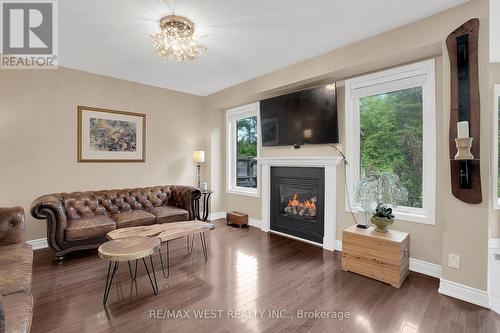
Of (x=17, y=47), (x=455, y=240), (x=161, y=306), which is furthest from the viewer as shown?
(x=17, y=47)

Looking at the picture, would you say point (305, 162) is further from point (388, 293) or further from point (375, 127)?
point (388, 293)

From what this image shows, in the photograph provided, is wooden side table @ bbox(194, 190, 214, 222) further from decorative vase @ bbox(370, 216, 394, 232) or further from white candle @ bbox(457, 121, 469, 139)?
white candle @ bbox(457, 121, 469, 139)

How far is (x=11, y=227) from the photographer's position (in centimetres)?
241

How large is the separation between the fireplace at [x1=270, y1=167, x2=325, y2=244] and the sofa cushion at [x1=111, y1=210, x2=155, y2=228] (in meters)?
2.05

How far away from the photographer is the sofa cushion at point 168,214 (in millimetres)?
3747

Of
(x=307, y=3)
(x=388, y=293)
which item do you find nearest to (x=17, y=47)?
(x=307, y=3)

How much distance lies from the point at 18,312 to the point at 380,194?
3253mm

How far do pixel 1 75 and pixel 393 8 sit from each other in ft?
15.7

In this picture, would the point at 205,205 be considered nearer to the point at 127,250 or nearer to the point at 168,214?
the point at 168,214

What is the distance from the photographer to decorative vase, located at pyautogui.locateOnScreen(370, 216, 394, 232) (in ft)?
8.82

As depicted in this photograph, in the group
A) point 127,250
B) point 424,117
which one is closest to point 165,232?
point 127,250

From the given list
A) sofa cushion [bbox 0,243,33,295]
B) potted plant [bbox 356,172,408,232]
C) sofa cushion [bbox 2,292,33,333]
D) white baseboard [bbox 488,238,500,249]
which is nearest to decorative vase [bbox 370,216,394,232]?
potted plant [bbox 356,172,408,232]

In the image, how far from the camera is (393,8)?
230 cm

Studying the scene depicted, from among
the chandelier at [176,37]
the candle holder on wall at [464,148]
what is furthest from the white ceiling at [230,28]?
the candle holder on wall at [464,148]
